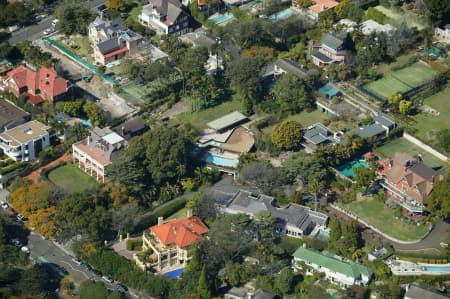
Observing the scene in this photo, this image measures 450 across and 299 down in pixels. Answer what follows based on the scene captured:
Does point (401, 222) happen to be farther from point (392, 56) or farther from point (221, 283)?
point (392, 56)

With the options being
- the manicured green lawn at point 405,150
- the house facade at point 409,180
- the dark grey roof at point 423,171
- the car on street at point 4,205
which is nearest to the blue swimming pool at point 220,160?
the house facade at point 409,180

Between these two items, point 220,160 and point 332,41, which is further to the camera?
point 332,41

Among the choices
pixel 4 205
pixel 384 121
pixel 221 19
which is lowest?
pixel 4 205

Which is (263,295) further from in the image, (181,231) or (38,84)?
(38,84)

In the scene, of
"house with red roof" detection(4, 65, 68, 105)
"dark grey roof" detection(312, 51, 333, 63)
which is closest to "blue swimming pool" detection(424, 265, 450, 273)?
"dark grey roof" detection(312, 51, 333, 63)

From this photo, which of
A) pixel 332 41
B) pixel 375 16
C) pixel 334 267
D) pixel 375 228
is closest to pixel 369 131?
pixel 375 228

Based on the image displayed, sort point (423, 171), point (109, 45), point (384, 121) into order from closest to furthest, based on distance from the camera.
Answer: point (423, 171), point (384, 121), point (109, 45)
